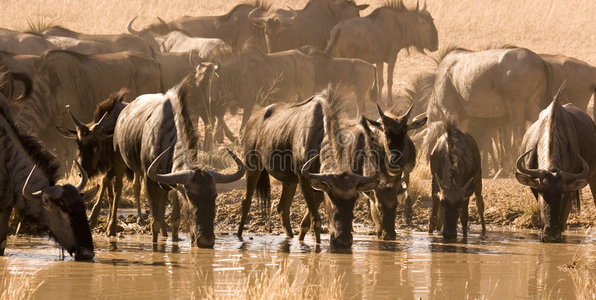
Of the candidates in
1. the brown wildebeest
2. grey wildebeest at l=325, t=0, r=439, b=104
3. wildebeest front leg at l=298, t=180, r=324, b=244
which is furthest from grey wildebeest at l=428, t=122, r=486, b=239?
grey wildebeest at l=325, t=0, r=439, b=104

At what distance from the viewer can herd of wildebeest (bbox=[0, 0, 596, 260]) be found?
10211 mm

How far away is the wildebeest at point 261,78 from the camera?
21.6m

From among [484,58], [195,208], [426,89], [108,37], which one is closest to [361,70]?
[426,89]

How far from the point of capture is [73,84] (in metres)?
17.2

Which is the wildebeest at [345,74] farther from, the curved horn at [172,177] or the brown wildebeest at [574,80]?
the curved horn at [172,177]

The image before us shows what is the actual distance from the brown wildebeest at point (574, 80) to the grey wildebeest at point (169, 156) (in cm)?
876

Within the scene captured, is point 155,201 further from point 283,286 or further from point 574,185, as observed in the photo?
point 574,185

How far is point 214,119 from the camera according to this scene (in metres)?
21.3

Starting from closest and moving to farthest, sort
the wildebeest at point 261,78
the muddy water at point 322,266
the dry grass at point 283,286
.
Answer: the dry grass at point 283,286 → the muddy water at point 322,266 → the wildebeest at point 261,78

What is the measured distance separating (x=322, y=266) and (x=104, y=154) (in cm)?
393

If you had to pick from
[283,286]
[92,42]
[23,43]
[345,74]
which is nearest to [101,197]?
[283,286]

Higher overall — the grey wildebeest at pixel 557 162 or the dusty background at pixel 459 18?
the dusty background at pixel 459 18

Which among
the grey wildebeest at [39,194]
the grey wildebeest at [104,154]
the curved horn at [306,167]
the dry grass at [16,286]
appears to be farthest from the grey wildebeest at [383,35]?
the dry grass at [16,286]

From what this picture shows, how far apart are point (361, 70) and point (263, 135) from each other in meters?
10.7
